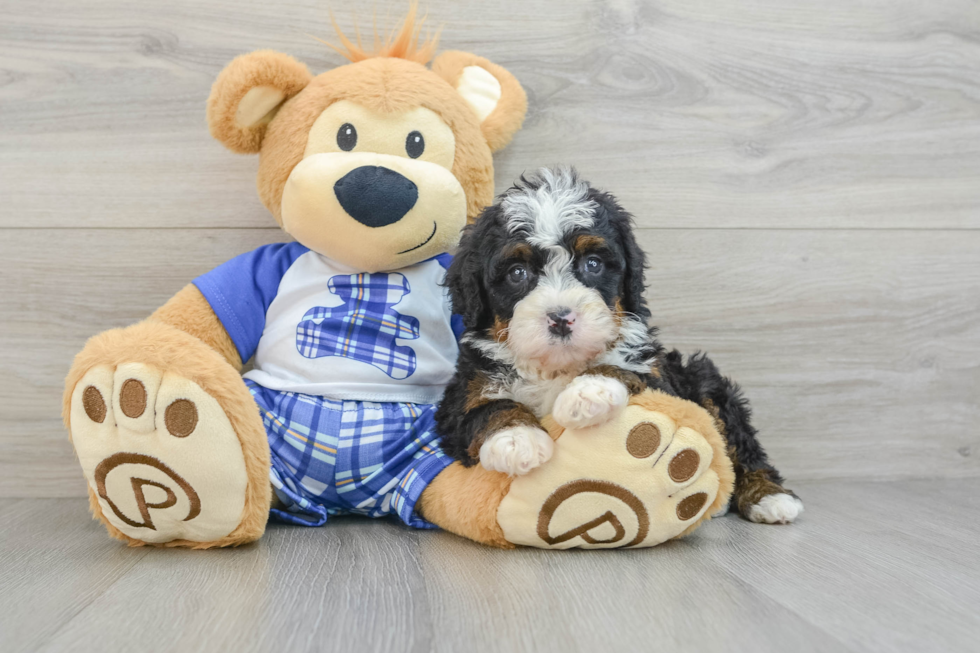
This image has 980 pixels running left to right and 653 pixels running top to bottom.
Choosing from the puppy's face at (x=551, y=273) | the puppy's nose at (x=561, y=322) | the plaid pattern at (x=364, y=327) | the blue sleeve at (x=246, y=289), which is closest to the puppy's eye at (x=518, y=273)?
the puppy's face at (x=551, y=273)

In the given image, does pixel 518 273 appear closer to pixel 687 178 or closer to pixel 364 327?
pixel 364 327

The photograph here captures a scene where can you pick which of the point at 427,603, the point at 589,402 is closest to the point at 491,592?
the point at 427,603

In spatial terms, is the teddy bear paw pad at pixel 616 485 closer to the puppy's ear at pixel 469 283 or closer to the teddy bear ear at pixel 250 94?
the puppy's ear at pixel 469 283

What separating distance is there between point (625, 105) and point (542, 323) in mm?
955

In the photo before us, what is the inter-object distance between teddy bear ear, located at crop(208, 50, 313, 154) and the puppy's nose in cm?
83

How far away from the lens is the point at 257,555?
4.34 feet

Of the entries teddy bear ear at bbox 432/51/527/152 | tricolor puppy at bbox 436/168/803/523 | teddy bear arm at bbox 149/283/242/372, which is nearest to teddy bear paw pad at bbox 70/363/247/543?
teddy bear arm at bbox 149/283/242/372

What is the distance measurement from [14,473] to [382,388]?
41.6 inches

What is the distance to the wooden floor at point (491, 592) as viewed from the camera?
944 mm

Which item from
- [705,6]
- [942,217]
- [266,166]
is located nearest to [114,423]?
[266,166]

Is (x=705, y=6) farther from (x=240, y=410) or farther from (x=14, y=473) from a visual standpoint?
(x=14, y=473)

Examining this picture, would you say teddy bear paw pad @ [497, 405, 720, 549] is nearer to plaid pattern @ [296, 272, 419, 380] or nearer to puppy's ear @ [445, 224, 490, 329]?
puppy's ear @ [445, 224, 490, 329]

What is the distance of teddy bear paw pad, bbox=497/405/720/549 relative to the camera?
127 centimetres

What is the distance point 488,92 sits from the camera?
1.74 meters
